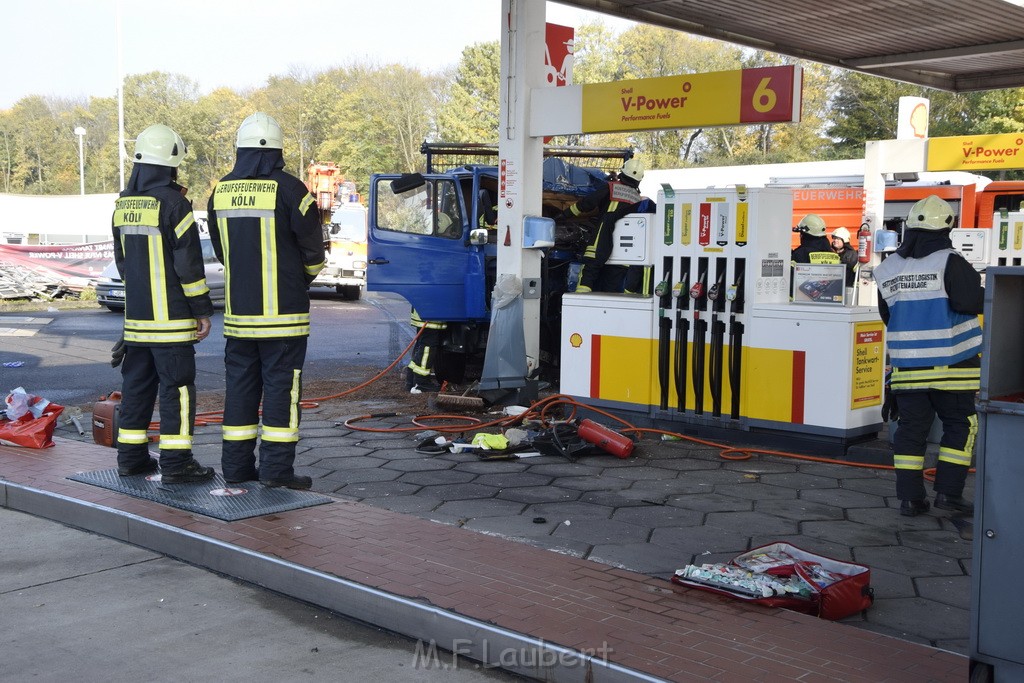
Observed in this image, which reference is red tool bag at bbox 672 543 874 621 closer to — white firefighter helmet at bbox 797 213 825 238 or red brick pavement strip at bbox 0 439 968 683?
red brick pavement strip at bbox 0 439 968 683

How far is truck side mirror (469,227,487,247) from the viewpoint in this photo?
10859 mm

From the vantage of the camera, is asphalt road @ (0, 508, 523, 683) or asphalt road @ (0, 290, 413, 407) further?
asphalt road @ (0, 290, 413, 407)

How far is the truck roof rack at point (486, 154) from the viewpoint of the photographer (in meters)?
13.1

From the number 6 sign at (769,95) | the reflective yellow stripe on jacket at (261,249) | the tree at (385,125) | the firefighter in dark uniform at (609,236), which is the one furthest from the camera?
the tree at (385,125)

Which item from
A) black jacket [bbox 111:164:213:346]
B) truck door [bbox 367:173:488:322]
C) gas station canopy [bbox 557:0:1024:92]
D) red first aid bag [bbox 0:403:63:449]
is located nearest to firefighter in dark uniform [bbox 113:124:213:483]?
black jacket [bbox 111:164:213:346]

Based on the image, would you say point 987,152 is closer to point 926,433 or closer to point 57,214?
point 926,433

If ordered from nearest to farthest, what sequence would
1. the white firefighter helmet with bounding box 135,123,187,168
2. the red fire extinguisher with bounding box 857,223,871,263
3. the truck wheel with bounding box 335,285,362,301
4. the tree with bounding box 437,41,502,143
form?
the white firefighter helmet with bounding box 135,123,187,168
the red fire extinguisher with bounding box 857,223,871,263
the truck wheel with bounding box 335,285,362,301
the tree with bounding box 437,41,502,143

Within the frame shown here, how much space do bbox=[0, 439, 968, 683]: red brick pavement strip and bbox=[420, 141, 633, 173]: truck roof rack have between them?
7614 millimetres

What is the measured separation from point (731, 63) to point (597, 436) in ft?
179

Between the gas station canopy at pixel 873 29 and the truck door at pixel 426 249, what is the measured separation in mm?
2616

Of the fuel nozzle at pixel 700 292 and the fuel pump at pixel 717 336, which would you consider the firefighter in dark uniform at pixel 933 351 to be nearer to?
the fuel pump at pixel 717 336

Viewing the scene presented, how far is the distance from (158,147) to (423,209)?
5.21 meters

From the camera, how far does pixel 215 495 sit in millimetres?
6273

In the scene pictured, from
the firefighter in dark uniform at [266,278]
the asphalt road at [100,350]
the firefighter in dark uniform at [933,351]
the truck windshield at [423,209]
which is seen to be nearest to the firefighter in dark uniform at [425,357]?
the truck windshield at [423,209]
